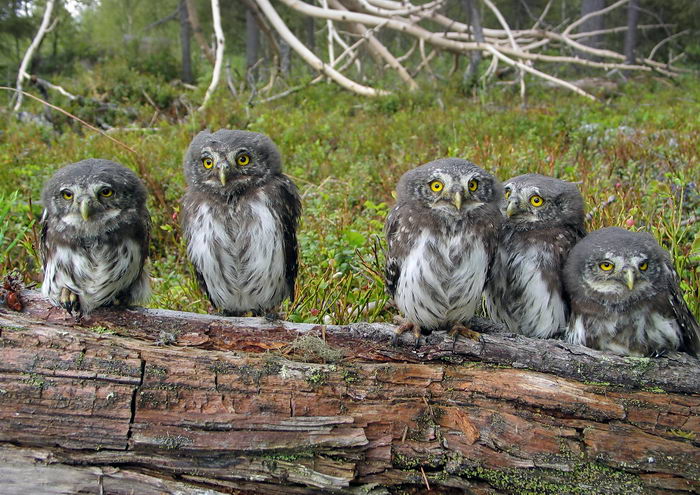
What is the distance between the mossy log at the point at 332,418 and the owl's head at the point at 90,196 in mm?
631

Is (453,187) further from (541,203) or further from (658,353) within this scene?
(658,353)

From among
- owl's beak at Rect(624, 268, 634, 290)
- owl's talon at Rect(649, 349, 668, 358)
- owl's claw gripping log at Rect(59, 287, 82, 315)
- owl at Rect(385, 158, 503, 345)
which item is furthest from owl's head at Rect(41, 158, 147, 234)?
owl's talon at Rect(649, 349, 668, 358)

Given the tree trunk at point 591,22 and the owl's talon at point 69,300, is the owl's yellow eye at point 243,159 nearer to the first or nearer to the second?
the owl's talon at point 69,300

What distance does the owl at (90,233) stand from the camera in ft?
10.4

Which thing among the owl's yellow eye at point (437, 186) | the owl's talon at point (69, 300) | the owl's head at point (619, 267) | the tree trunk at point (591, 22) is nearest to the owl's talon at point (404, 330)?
the owl's yellow eye at point (437, 186)

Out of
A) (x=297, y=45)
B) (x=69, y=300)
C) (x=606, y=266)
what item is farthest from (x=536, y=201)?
(x=297, y=45)

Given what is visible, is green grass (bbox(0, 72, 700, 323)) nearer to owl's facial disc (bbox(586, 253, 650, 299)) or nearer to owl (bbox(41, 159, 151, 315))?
owl's facial disc (bbox(586, 253, 650, 299))

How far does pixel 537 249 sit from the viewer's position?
3529 millimetres

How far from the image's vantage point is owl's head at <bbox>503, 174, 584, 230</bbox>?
3.56 metres

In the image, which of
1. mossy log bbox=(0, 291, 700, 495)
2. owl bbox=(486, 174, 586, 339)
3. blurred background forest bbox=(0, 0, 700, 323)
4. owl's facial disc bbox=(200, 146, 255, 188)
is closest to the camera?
mossy log bbox=(0, 291, 700, 495)

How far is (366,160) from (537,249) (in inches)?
205

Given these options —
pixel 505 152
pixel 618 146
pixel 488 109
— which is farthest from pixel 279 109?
pixel 618 146

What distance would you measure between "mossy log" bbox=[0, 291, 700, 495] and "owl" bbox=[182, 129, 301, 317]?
65cm

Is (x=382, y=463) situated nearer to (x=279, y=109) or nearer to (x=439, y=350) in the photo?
(x=439, y=350)
